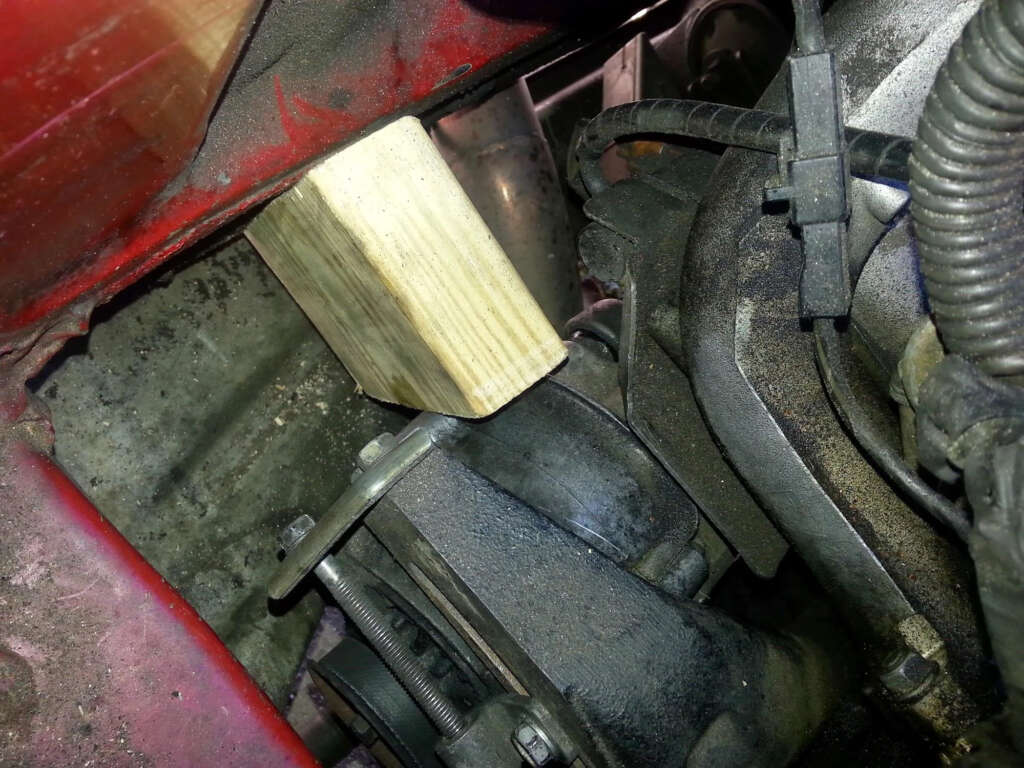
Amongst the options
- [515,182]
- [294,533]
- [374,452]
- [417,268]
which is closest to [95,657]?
[294,533]

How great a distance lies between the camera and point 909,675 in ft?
2.84

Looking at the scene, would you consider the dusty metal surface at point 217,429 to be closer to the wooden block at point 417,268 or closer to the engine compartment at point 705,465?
the engine compartment at point 705,465

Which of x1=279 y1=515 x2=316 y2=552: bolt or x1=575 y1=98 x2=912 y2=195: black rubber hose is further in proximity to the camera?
x1=279 y1=515 x2=316 y2=552: bolt

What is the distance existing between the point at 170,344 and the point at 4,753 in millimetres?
686

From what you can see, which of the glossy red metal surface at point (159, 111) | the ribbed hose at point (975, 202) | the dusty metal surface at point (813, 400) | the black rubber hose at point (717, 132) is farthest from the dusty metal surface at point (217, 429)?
the ribbed hose at point (975, 202)

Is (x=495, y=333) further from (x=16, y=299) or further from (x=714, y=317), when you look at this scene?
(x=16, y=299)

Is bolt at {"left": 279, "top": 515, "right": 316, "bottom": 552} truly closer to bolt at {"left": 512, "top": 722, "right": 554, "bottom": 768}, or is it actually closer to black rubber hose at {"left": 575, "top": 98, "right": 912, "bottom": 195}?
bolt at {"left": 512, "top": 722, "right": 554, "bottom": 768}

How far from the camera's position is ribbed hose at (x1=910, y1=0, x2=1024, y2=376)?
62 cm

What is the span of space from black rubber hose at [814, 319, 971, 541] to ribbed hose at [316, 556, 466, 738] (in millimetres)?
574

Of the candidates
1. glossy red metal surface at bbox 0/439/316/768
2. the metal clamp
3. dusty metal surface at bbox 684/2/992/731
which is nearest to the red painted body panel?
glossy red metal surface at bbox 0/439/316/768

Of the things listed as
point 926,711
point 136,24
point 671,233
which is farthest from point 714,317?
point 136,24

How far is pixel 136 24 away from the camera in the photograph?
68 cm

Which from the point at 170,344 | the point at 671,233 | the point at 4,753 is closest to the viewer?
the point at 4,753

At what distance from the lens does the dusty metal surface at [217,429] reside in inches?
49.3
